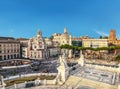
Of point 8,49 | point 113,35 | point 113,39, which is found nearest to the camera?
point 8,49

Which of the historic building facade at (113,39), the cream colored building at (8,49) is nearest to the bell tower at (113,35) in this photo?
the historic building facade at (113,39)

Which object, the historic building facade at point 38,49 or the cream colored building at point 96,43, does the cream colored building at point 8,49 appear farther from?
the cream colored building at point 96,43

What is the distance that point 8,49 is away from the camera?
84438 mm

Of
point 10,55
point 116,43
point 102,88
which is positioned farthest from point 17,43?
point 116,43

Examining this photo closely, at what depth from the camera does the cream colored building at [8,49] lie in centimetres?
8091

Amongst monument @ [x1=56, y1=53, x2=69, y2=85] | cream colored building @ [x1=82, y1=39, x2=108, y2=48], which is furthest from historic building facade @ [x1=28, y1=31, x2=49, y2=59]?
cream colored building @ [x1=82, y1=39, x2=108, y2=48]

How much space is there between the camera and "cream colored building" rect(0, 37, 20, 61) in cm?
8091

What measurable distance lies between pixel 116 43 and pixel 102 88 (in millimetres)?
116287

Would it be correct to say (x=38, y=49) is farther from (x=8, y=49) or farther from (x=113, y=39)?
(x=113, y=39)

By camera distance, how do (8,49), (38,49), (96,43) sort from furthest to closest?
(96,43)
(38,49)
(8,49)

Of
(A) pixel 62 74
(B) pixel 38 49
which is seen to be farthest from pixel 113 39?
(A) pixel 62 74

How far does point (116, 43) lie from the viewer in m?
133

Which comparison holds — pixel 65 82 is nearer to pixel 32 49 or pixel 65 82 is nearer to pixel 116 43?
pixel 32 49

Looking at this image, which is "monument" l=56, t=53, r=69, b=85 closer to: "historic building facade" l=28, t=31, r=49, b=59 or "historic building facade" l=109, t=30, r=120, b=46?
"historic building facade" l=28, t=31, r=49, b=59
